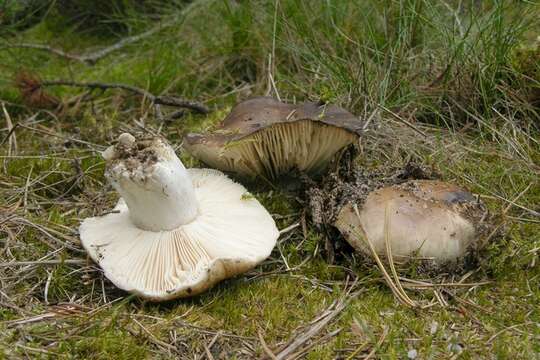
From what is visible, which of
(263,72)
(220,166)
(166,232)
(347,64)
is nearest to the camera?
(166,232)

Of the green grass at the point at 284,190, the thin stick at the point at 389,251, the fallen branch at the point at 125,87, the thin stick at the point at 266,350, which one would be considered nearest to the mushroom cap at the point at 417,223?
the thin stick at the point at 389,251

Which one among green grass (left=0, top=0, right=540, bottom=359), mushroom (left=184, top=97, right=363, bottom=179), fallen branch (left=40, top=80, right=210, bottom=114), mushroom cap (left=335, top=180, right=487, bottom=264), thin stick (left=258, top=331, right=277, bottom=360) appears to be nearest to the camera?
thin stick (left=258, top=331, right=277, bottom=360)

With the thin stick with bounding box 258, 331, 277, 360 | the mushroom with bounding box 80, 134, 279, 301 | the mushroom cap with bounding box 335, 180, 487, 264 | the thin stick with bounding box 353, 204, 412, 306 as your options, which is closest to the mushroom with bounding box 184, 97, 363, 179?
the mushroom with bounding box 80, 134, 279, 301

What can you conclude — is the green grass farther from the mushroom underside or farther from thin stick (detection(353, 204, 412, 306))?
the mushroom underside

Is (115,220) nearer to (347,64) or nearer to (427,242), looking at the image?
(427,242)

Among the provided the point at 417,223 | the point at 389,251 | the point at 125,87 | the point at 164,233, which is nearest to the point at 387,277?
the point at 389,251

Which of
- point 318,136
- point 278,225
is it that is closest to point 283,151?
point 318,136
